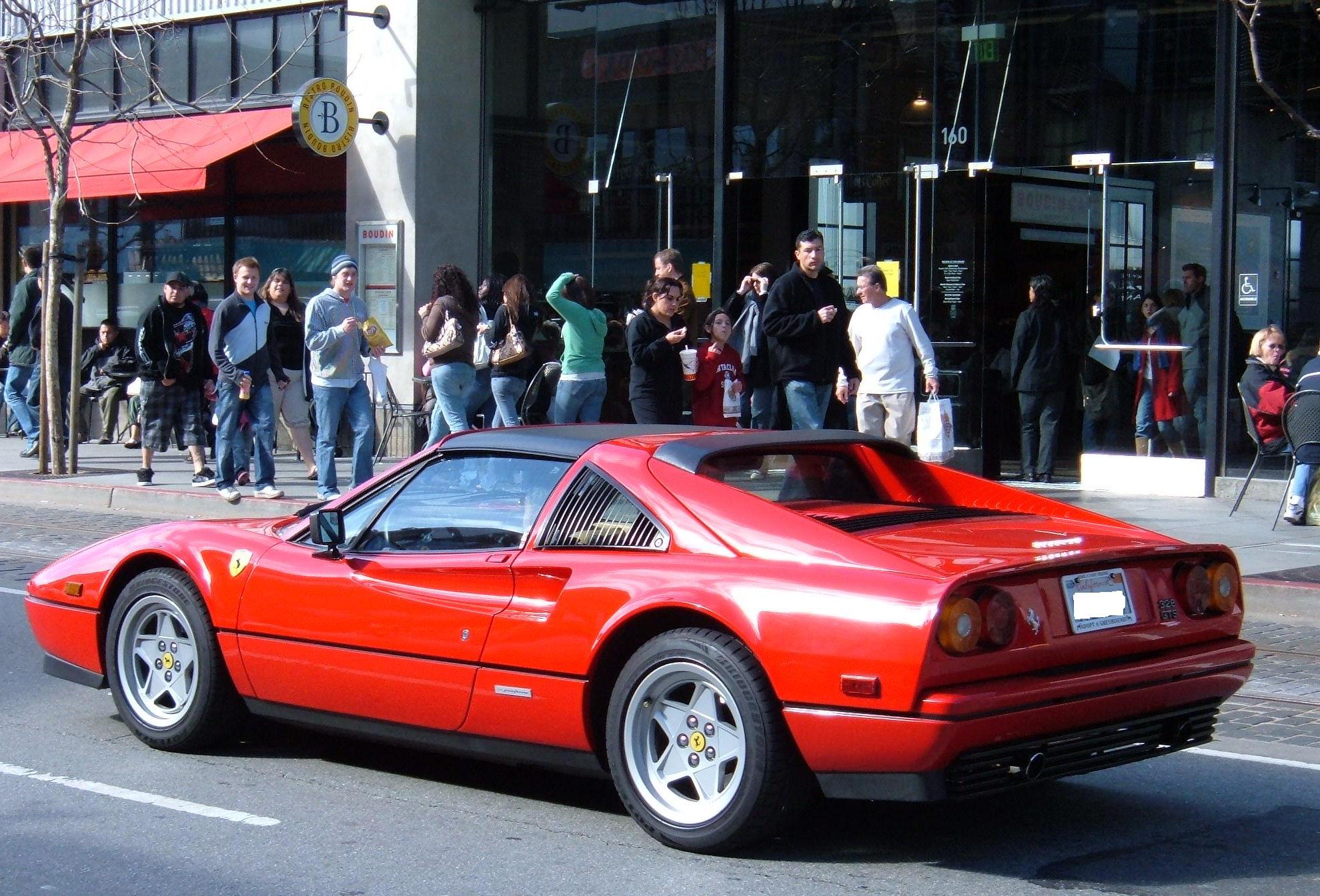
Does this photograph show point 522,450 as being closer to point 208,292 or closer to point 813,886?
point 813,886

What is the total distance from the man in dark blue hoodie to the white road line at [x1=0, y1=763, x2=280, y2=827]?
771 centimetres

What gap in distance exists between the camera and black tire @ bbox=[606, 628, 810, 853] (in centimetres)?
472

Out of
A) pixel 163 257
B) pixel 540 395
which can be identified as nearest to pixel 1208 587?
pixel 540 395

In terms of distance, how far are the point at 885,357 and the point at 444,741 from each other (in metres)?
6.91

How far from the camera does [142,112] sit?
21.7 metres

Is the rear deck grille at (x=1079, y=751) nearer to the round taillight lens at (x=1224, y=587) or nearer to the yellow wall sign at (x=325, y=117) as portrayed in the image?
the round taillight lens at (x=1224, y=587)

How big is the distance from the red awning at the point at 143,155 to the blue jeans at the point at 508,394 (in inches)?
251

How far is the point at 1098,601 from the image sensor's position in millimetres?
4918

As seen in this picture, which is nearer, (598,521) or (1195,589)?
(1195,589)

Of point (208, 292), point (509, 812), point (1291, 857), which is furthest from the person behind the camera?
point (208, 292)

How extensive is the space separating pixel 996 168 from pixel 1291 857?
11324 millimetres

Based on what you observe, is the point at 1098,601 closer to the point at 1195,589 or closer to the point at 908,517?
the point at 1195,589

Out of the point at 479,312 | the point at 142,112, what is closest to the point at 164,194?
the point at 142,112

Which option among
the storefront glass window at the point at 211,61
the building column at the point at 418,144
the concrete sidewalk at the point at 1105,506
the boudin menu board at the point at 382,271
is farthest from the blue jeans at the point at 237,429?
the storefront glass window at the point at 211,61
